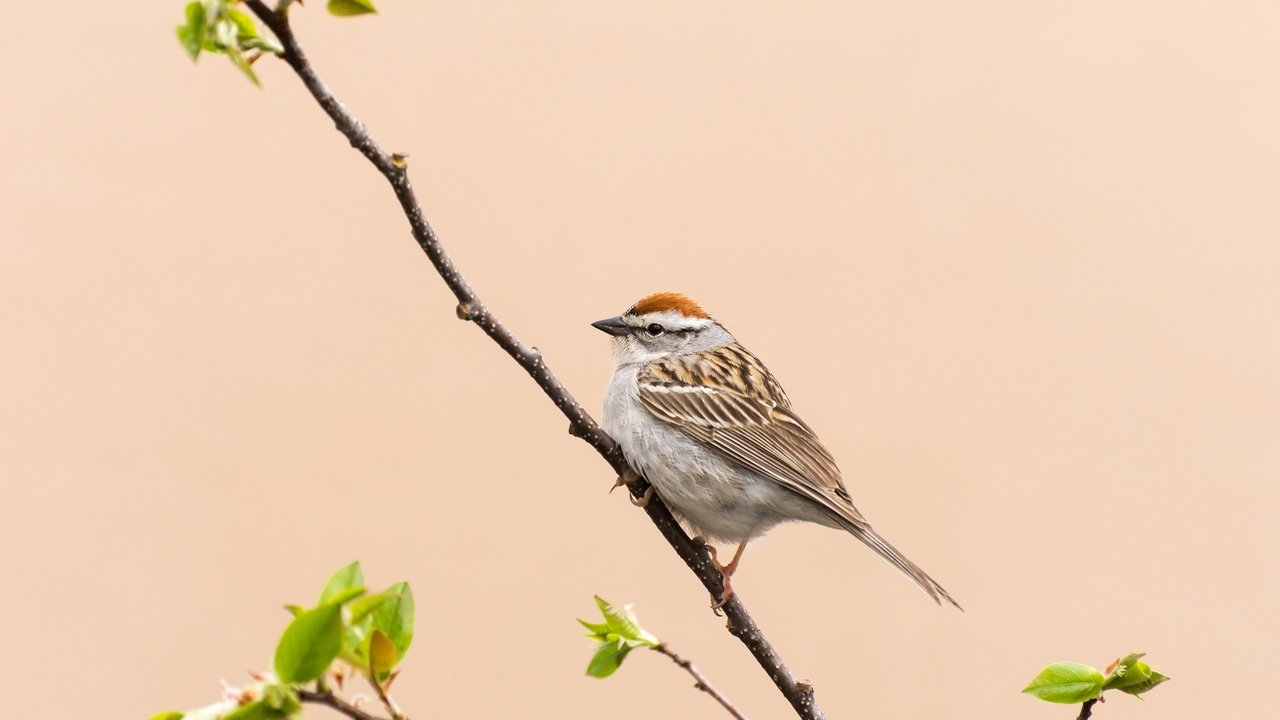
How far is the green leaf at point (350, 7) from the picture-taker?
29.9 inches

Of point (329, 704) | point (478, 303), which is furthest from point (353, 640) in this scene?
point (478, 303)

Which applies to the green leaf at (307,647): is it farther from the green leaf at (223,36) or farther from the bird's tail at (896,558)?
the bird's tail at (896,558)

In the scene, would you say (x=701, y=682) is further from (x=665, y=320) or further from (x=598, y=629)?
(x=665, y=320)

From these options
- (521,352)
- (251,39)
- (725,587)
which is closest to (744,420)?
(725,587)

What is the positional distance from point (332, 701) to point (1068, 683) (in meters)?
0.63

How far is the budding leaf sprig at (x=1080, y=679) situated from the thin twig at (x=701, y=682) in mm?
255

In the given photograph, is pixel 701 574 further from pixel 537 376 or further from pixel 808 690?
pixel 537 376

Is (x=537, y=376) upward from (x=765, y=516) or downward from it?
downward

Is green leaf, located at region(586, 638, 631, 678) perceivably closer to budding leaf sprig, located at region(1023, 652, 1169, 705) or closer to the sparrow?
budding leaf sprig, located at region(1023, 652, 1169, 705)

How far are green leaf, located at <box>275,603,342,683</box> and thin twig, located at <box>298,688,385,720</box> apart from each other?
2 cm

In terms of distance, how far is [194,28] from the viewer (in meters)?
0.73

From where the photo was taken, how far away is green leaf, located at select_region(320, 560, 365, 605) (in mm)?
746

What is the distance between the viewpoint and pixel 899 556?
1732mm

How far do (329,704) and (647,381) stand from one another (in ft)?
4.81
